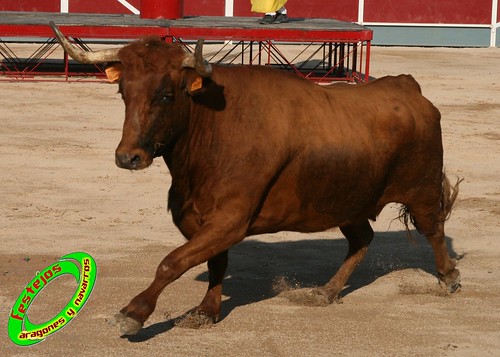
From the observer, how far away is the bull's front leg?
708cm

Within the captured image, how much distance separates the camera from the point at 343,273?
8789 millimetres

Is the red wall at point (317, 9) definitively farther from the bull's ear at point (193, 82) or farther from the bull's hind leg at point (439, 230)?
the bull's ear at point (193, 82)

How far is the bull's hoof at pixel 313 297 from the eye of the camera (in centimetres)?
848

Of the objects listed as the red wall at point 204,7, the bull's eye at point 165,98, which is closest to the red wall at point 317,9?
the red wall at point 204,7

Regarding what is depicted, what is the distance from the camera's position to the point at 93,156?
14719 mm

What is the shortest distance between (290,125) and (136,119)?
1243 millimetres

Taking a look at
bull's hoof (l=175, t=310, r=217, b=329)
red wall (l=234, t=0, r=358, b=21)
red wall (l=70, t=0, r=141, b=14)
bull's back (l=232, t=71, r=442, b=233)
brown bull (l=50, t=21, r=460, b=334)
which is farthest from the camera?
red wall (l=234, t=0, r=358, b=21)

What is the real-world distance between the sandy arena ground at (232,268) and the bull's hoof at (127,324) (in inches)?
6.3

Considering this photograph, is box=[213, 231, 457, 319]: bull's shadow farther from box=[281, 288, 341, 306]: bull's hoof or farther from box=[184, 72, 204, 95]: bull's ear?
box=[184, 72, 204, 95]: bull's ear

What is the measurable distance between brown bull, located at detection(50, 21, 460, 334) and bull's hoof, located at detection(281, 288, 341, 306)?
0.04ft

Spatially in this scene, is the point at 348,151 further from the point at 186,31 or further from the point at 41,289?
the point at 186,31

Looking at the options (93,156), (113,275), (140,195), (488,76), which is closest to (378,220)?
(140,195)

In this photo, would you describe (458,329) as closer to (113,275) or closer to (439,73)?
(113,275)

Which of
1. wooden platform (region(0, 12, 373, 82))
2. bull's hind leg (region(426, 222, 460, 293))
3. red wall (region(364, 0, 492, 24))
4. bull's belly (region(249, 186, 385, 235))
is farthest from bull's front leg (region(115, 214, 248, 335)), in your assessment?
red wall (region(364, 0, 492, 24))
